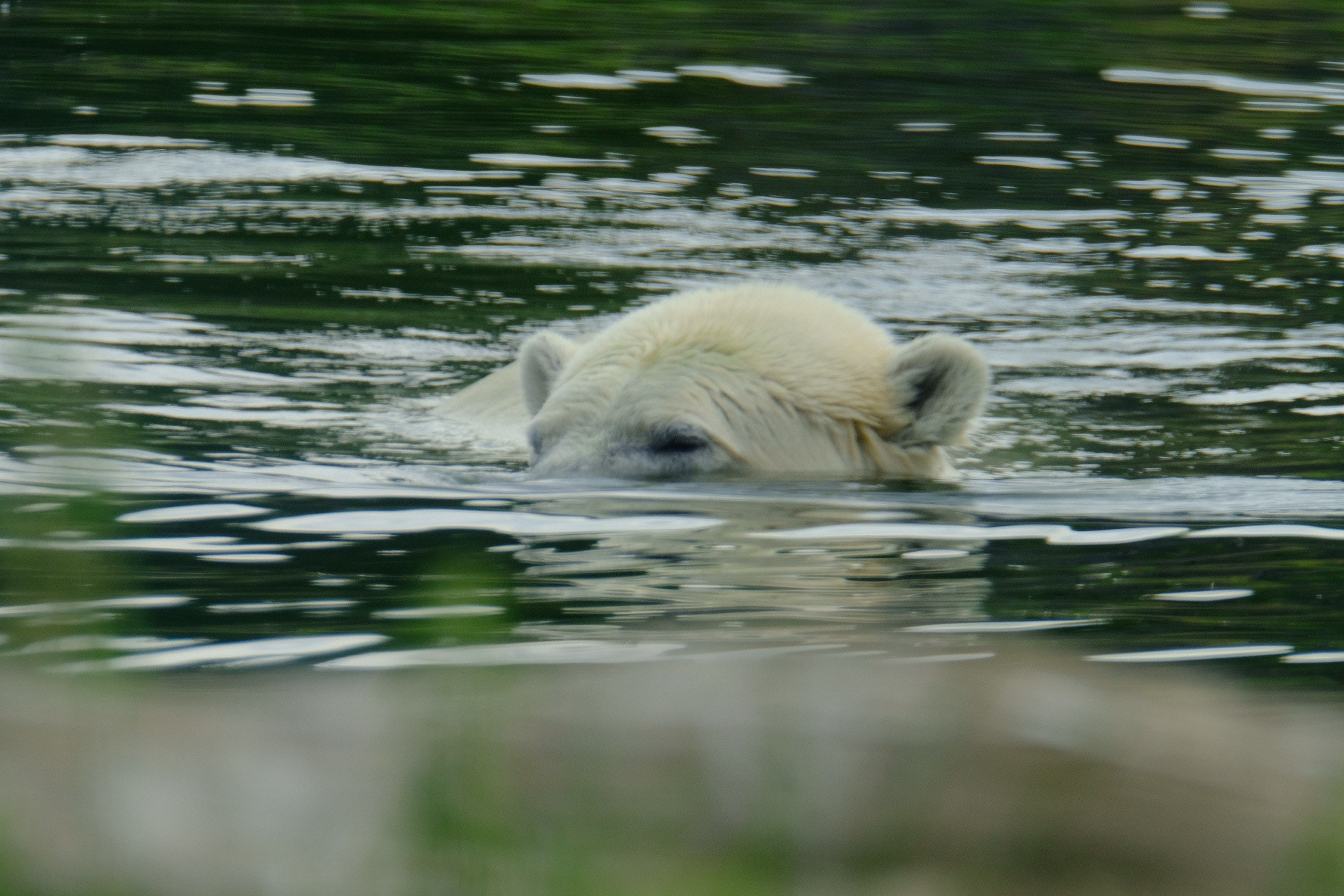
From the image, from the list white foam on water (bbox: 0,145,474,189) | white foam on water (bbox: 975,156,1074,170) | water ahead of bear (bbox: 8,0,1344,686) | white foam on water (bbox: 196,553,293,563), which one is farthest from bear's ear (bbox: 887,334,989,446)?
white foam on water (bbox: 975,156,1074,170)

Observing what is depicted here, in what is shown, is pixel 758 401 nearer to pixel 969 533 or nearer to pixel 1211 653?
pixel 969 533

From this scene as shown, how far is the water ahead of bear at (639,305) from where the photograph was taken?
3586 mm

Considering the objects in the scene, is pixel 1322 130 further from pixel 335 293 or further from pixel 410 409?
pixel 410 409

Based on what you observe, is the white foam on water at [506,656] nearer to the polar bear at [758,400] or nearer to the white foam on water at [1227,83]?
the polar bear at [758,400]

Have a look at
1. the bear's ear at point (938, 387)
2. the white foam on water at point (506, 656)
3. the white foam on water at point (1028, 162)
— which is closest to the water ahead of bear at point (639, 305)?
the white foam on water at point (506, 656)

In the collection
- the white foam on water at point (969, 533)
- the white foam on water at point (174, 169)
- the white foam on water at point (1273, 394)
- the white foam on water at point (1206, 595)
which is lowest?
the white foam on water at point (1273, 394)

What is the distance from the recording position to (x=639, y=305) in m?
10.5

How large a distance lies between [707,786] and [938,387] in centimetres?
516

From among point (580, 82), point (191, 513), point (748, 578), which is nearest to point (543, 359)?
point (191, 513)

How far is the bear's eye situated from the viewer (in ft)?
19.8

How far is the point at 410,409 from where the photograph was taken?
27.0 feet

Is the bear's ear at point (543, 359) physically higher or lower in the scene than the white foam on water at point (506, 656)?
lower

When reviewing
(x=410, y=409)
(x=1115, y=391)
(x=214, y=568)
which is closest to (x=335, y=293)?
(x=410, y=409)

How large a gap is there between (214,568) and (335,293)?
635 cm
